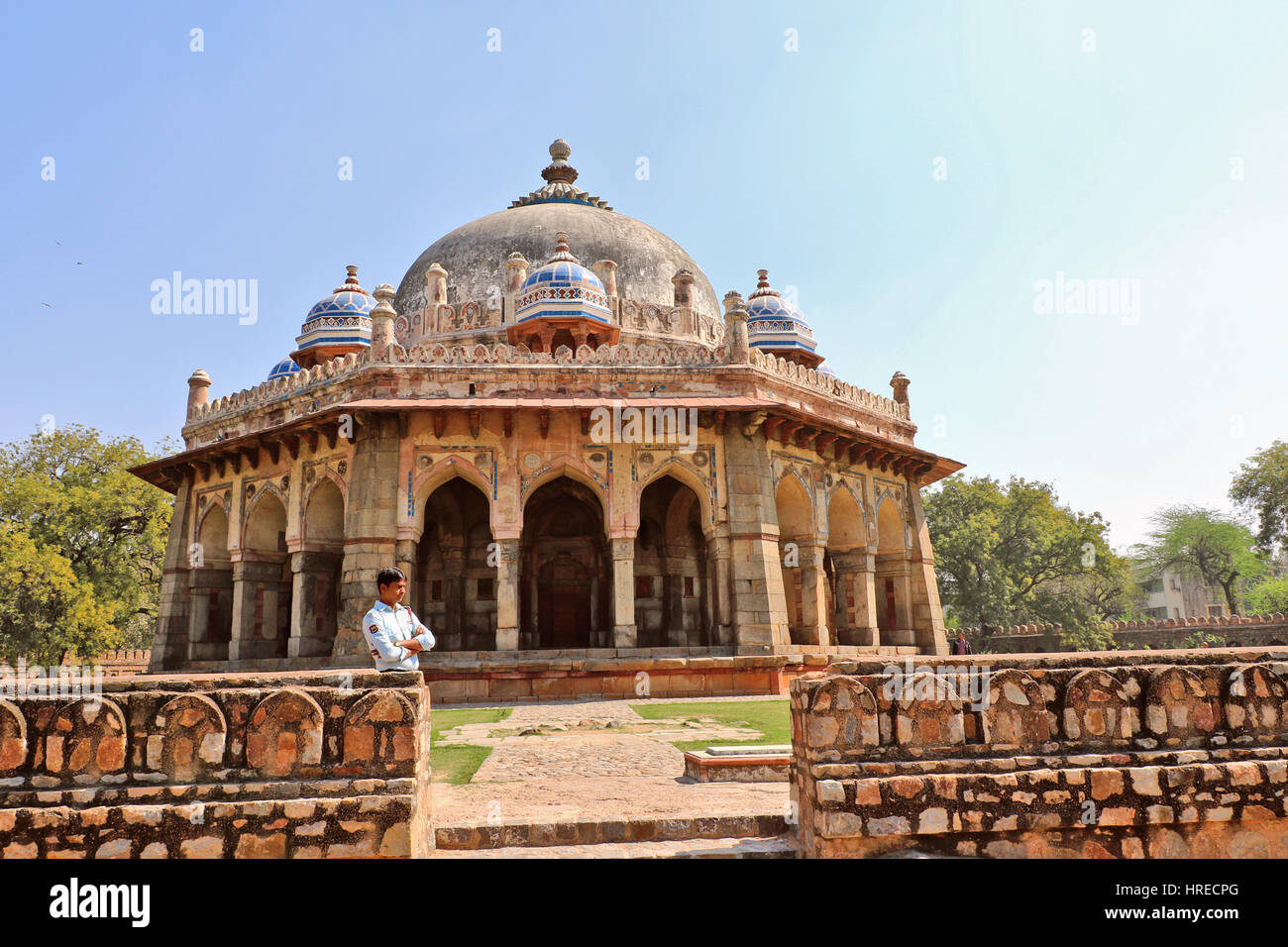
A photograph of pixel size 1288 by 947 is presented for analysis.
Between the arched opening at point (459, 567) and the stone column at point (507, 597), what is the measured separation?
323cm

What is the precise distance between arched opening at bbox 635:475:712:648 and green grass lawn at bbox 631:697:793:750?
696 cm

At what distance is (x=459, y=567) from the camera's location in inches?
780

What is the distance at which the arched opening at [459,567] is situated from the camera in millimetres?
19438

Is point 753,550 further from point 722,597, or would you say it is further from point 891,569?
point 891,569

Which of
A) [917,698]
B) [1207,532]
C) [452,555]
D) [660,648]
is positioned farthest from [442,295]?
[1207,532]

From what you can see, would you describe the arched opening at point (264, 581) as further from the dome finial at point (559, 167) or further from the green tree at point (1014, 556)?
the green tree at point (1014, 556)

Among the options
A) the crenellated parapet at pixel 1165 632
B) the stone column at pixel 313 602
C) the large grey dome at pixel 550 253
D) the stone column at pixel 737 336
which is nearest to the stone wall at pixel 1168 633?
the crenellated parapet at pixel 1165 632

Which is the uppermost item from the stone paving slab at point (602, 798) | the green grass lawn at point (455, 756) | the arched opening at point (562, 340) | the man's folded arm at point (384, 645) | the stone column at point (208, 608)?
the arched opening at point (562, 340)

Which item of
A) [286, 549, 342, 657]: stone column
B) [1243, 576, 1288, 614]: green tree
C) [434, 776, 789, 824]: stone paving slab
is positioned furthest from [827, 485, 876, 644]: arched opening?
[1243, 576, 1288, 614]: green tree

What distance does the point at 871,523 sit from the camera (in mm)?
20141

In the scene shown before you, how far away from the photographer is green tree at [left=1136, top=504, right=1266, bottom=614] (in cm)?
4472

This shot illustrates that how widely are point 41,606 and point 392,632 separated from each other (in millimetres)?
24947
